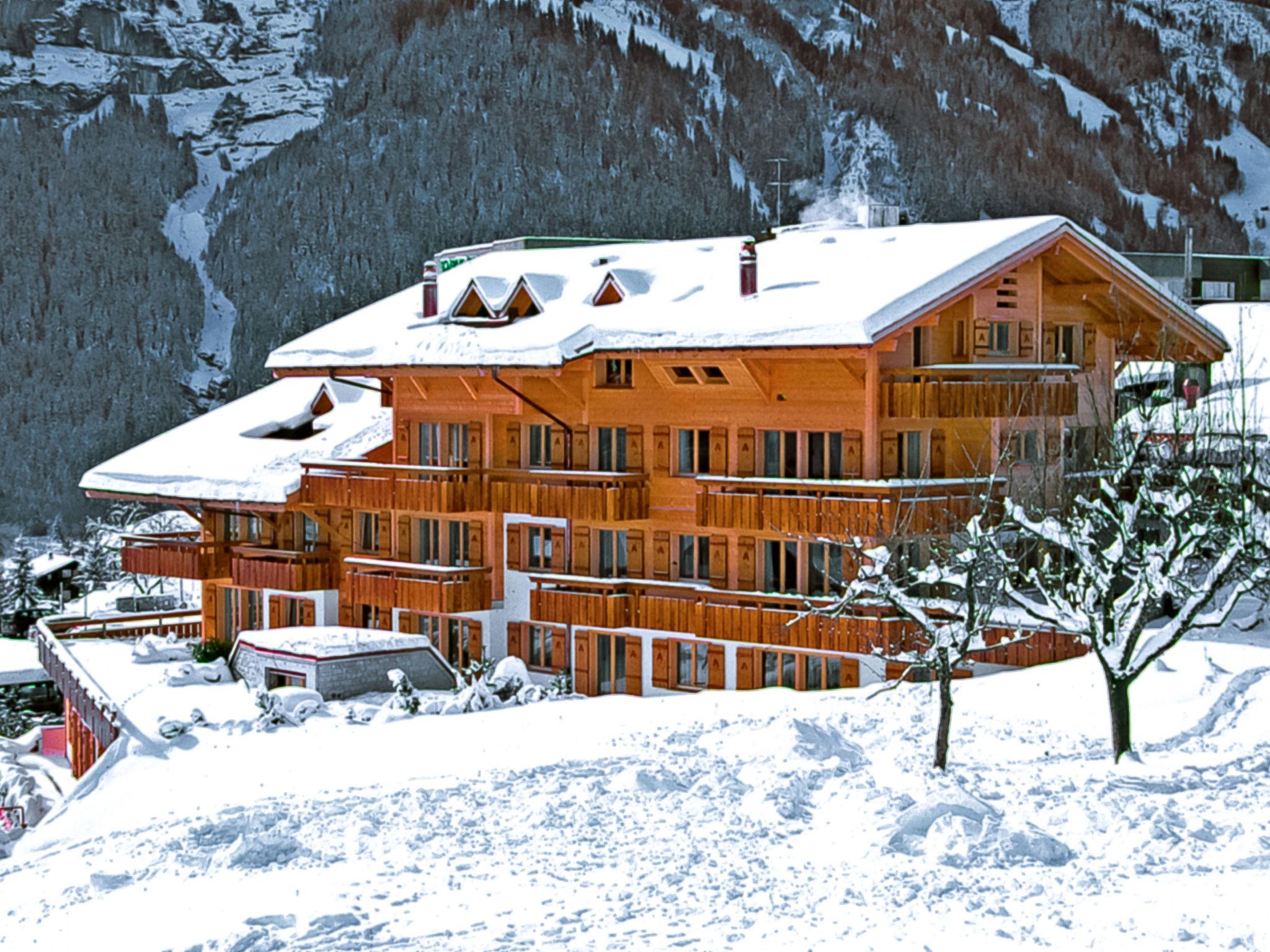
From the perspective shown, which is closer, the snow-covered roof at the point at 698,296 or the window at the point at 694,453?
the snow-covered roof at the point at 698,296

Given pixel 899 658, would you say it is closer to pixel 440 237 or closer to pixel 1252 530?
pixel 1252 530

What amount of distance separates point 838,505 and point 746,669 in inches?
168

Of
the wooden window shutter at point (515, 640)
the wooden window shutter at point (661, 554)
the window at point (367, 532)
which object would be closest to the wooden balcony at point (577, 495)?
the wooden window shutter at point (661, 554)

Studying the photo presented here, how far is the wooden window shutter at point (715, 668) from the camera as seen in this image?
3469cm

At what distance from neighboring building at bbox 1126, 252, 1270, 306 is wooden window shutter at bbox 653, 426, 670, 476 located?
47899 millimetres

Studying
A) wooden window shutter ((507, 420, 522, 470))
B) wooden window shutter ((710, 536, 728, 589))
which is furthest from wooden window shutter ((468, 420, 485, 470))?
wooden window shutter ((710, 536, 728, 589))

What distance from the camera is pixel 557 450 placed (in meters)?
37.4

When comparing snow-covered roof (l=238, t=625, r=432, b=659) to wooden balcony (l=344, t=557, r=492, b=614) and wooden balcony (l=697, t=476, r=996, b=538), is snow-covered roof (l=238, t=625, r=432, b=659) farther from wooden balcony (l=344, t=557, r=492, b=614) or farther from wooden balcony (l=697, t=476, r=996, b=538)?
wooden balcony (l=697, t=476, r=996, b=538)

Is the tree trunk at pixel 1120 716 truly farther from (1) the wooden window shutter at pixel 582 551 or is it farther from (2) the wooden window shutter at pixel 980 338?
(1) the wooden window shutter at pixel 582 551

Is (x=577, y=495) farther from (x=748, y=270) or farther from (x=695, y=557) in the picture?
(x=748, y=270)

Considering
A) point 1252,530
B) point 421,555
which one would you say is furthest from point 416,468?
point 1252,530

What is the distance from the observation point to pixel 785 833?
18.1m

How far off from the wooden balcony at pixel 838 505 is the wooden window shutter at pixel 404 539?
8.84 metres

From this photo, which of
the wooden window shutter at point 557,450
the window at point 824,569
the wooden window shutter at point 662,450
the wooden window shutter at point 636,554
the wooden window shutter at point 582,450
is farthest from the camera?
the wooden window shutter at point 557,450
